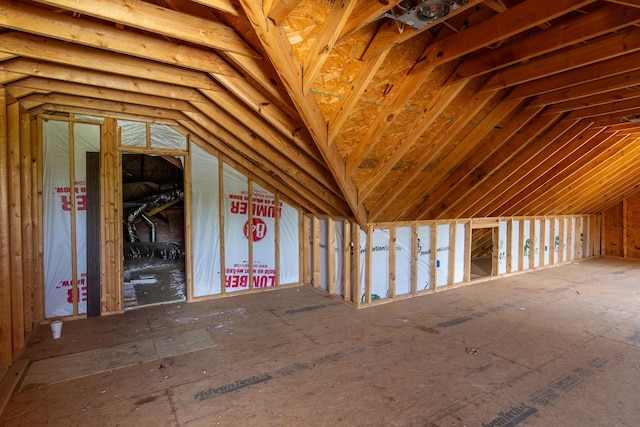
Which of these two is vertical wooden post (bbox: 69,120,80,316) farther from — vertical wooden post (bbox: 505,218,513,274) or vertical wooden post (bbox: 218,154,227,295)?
vertical wooden post (bbox: 505,218,513,274)

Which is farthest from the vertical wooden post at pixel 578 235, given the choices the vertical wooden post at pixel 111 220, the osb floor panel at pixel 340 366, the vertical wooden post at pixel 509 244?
the vertical wooden post at pixel 111 220

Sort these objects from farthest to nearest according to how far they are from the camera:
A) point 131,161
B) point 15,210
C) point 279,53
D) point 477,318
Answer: point 131,161 → point 477,318 → point 15,210 → point 279,53

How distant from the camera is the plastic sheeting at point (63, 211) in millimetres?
3945

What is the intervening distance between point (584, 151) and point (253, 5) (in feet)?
17.0

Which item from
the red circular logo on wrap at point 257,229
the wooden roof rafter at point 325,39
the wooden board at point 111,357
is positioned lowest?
the wooden board at point 111,357

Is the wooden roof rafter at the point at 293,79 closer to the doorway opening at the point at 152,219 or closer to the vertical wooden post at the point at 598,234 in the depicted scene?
the doorway opening at the point at 152,219

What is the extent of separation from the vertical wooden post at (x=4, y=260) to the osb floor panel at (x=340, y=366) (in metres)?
0.28

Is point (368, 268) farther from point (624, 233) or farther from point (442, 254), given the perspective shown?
point (624, 233)

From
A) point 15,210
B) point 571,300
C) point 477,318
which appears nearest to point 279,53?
point 15,210

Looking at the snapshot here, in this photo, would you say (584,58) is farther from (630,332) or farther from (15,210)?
(15,210)

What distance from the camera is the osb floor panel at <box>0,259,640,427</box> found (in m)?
2.24

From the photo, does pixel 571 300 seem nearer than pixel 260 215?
Yes

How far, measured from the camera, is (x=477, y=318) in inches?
159

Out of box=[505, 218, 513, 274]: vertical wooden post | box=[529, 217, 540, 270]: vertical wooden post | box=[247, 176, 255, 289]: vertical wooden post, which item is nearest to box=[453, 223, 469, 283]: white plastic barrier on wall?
box=[505, 218, 513, 274]: vertical wooden post
